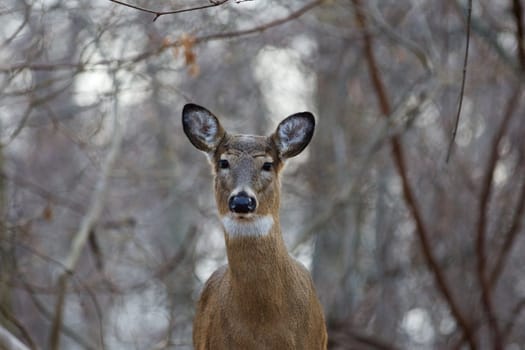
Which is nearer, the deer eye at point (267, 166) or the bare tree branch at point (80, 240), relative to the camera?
the deer eye at point (267, 166)

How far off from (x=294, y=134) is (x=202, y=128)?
624mm

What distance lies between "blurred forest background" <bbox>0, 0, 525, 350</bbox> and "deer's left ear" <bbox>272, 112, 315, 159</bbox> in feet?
9.66

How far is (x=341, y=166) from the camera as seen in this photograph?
1185 cm

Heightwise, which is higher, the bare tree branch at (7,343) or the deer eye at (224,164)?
the deer eye at (224,164)

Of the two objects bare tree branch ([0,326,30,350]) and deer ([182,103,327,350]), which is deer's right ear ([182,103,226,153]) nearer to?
deer ([182,103,327,350])

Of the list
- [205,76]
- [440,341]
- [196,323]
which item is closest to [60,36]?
[205,76]

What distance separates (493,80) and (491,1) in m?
1.30

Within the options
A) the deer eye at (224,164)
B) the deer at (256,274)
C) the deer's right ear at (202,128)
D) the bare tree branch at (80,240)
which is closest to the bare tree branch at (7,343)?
the deer at (256,274)

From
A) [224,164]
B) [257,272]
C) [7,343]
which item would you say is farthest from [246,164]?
[7,343]

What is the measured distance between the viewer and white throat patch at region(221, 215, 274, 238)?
6.07 meters

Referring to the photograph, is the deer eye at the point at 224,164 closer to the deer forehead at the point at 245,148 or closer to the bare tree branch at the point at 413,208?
the deer forehead at the point at 245,148

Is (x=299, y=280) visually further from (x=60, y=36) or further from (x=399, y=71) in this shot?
(x=399, y=71)

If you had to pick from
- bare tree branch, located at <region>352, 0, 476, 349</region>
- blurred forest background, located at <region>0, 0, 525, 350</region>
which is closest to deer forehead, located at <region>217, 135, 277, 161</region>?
blurred forest background, located at <region>0, 0, 525, 350</region>

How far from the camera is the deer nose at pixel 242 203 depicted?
5.70 m
